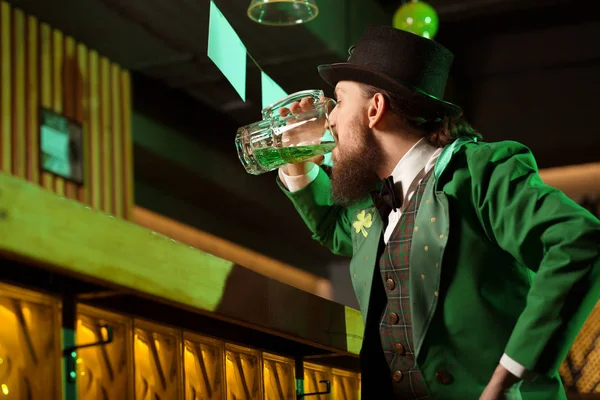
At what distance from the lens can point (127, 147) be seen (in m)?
4.89

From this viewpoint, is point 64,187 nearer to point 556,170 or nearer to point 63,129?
point 63,129

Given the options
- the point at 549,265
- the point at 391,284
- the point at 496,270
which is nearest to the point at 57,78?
the point at 391,284

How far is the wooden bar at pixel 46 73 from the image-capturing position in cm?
422

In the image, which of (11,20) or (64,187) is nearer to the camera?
(11,20)

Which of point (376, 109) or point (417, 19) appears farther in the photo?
point (417, 19)

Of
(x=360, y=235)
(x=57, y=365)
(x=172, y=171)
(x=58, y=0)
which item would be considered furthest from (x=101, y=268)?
(x=172, y=171)

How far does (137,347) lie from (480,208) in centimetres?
64

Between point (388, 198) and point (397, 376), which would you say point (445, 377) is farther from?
point (388, 198)

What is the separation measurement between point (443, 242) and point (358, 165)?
0.36 meters

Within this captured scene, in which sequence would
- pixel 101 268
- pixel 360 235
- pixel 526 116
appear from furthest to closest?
pixel 526 116 < pixel 360 235 < pixel 101 268

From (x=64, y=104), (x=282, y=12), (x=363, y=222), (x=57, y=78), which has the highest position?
(x=57, y=78)

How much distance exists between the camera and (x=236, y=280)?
1501 mm

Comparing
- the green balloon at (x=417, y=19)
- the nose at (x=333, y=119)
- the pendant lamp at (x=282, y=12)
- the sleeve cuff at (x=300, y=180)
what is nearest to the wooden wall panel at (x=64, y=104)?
the pendant lamp at (x=282, y=12)

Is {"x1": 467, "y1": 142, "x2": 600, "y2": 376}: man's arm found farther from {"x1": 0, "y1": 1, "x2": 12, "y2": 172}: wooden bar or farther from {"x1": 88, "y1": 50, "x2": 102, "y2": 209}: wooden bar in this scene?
{"x1": 88, "y1": 50, "x2": 102, "y2": 209}: wooden bar
